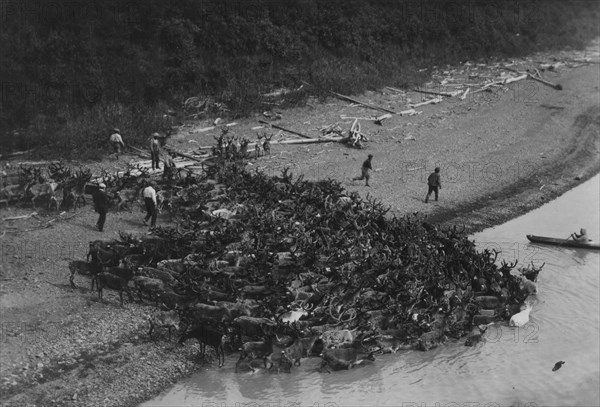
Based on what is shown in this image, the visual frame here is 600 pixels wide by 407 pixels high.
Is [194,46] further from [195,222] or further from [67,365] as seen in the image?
[67,365]

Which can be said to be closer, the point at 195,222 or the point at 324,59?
the point at 195,222

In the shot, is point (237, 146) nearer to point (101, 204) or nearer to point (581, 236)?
point (101, 204)

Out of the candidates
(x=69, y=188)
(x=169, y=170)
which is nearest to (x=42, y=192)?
(x=69, y=188)

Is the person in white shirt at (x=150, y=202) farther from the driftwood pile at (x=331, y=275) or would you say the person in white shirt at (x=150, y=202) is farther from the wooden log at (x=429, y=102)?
the wooden log at (x=429, y=102)

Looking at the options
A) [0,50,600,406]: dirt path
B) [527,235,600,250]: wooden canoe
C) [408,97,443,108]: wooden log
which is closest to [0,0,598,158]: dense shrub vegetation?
[408,97,443,108]: wooden log

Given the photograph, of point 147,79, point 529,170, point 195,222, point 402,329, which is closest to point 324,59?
point 147,79

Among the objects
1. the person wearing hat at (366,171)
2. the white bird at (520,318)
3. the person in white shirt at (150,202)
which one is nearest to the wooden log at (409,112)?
the person wearing hat at (366,171)
